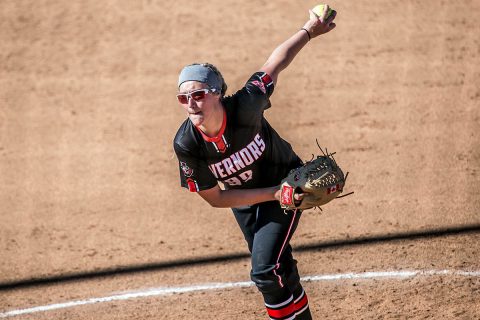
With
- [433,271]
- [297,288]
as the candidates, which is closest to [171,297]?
[297,288]

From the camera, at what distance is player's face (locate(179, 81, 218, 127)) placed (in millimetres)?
5488

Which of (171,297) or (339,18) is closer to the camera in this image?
(171,297)

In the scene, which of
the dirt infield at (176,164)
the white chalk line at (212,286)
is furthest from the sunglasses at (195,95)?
the white chalk line at (212,286)

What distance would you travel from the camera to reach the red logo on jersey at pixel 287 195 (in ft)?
18.4

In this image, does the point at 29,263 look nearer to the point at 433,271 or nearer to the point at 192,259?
the point at 192,259

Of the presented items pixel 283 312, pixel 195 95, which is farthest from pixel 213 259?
pixel 195 95

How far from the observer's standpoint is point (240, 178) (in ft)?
19.6

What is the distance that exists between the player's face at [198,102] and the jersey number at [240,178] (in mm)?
573

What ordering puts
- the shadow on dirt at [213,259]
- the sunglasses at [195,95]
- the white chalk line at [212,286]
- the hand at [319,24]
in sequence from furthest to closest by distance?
the shadow on dirt at [213,259]
the white chalk line at [212,286]
the hand at [319,24]
the sunglasses at [195,95]

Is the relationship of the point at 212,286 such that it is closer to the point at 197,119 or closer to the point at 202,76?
the point at 197,119

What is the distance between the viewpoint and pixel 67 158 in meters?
9.52

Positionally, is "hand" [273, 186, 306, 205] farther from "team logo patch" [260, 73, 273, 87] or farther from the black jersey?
"team logo patch" [260, 73, 273, 87]

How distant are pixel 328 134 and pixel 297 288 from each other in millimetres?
3524

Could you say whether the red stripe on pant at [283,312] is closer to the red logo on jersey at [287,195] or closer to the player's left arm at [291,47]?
the red logo on jersey at [287,195]
